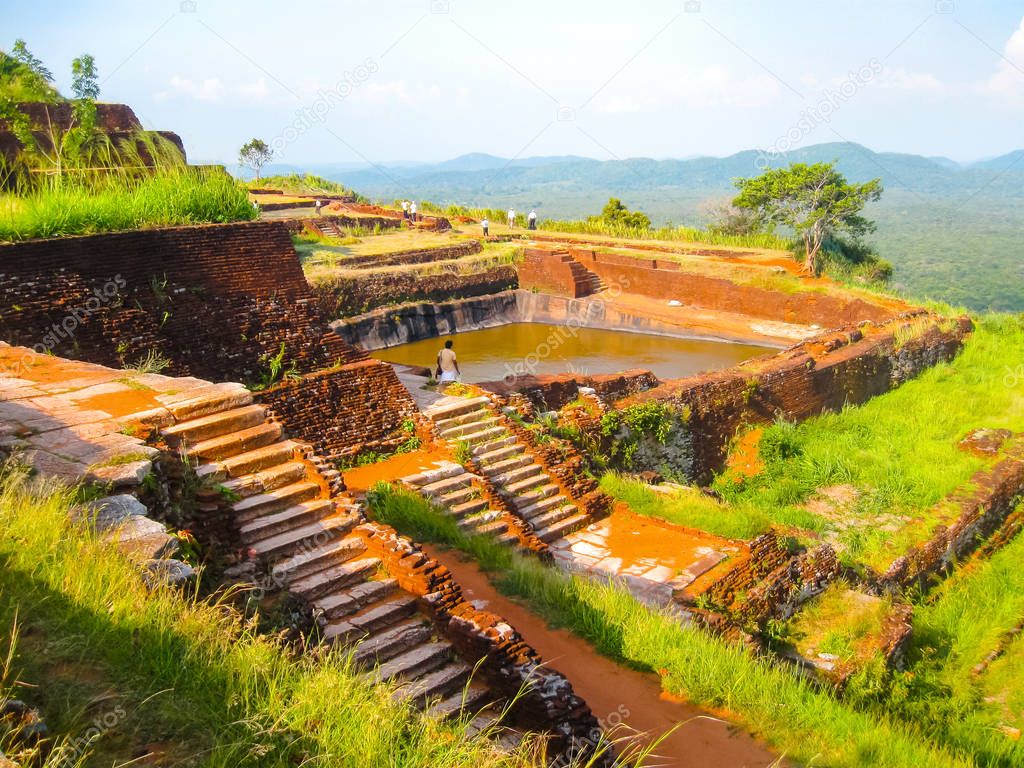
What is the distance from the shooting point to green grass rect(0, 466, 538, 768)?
2.91 m

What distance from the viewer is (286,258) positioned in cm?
905

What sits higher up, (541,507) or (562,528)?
(541,507)

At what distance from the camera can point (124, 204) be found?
834 centimetres

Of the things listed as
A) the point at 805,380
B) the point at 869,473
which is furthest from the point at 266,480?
the point at 805,380

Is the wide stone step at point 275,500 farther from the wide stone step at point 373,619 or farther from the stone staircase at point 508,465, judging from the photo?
the stone staircase at point 508,465

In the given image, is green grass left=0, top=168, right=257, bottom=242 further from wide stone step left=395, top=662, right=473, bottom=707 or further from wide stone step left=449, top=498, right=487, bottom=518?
wide stone step left=395, top=662, right=473, bottom=707

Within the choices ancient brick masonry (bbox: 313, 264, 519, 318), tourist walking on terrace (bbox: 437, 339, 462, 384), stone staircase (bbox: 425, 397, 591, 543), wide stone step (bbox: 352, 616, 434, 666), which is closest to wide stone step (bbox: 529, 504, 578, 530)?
stone staircase (bbox: 425, 397, 591, 543)

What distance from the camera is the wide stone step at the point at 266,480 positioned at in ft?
19.7

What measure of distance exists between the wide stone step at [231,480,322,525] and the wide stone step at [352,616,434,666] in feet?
4.39

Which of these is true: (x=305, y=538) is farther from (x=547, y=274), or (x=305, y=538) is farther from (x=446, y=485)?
(x=547, y=274)

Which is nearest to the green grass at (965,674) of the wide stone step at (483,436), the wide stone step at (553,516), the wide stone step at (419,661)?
the wide stone step at (553,516)

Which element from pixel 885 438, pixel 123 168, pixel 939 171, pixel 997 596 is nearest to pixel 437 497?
Result: pixel 123 168

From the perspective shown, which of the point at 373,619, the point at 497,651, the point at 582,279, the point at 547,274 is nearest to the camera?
the point at 497,651

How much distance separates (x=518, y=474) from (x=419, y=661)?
3864mm
